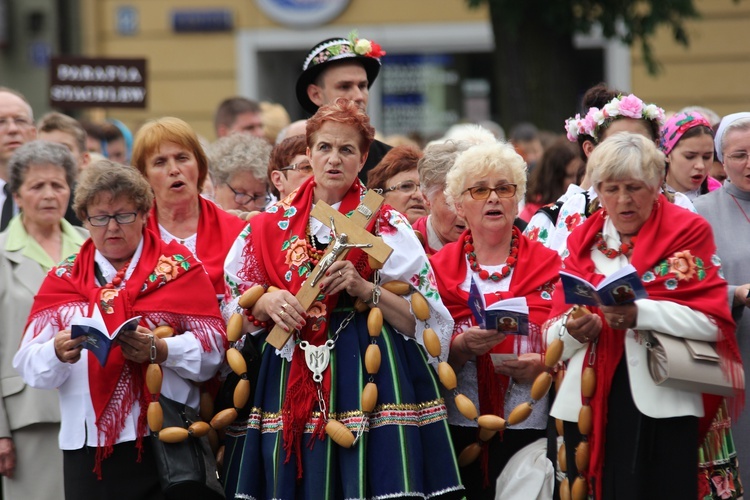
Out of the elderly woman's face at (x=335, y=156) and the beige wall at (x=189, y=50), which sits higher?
the beige wall at (x=189, y=50)

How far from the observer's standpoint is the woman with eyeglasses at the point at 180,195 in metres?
5.35

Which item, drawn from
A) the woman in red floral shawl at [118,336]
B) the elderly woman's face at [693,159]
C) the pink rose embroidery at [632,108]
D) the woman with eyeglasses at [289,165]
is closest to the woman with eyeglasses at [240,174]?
the woman with eyeglasses at [289,165]

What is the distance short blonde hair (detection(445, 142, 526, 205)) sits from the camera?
4980 mm

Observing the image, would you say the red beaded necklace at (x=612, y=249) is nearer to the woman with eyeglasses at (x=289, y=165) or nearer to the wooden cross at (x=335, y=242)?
the wooden cross at (x=335, y=242)

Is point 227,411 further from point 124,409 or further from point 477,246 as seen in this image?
point 477,246

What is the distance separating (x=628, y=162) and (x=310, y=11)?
33.9 feet

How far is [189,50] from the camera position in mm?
14562

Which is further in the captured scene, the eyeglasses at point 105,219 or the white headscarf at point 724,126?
the white headscarf at point 724,126

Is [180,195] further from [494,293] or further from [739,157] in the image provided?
[739,157]

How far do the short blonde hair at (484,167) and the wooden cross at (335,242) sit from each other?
0.45 meters

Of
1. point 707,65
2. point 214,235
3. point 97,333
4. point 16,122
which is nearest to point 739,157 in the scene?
point 214,235

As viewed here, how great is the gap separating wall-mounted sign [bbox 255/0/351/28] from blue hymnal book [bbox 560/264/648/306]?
1051 centimetres

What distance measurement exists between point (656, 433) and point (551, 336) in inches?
21.2

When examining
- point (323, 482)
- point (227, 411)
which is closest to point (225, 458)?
point (227, 411)
